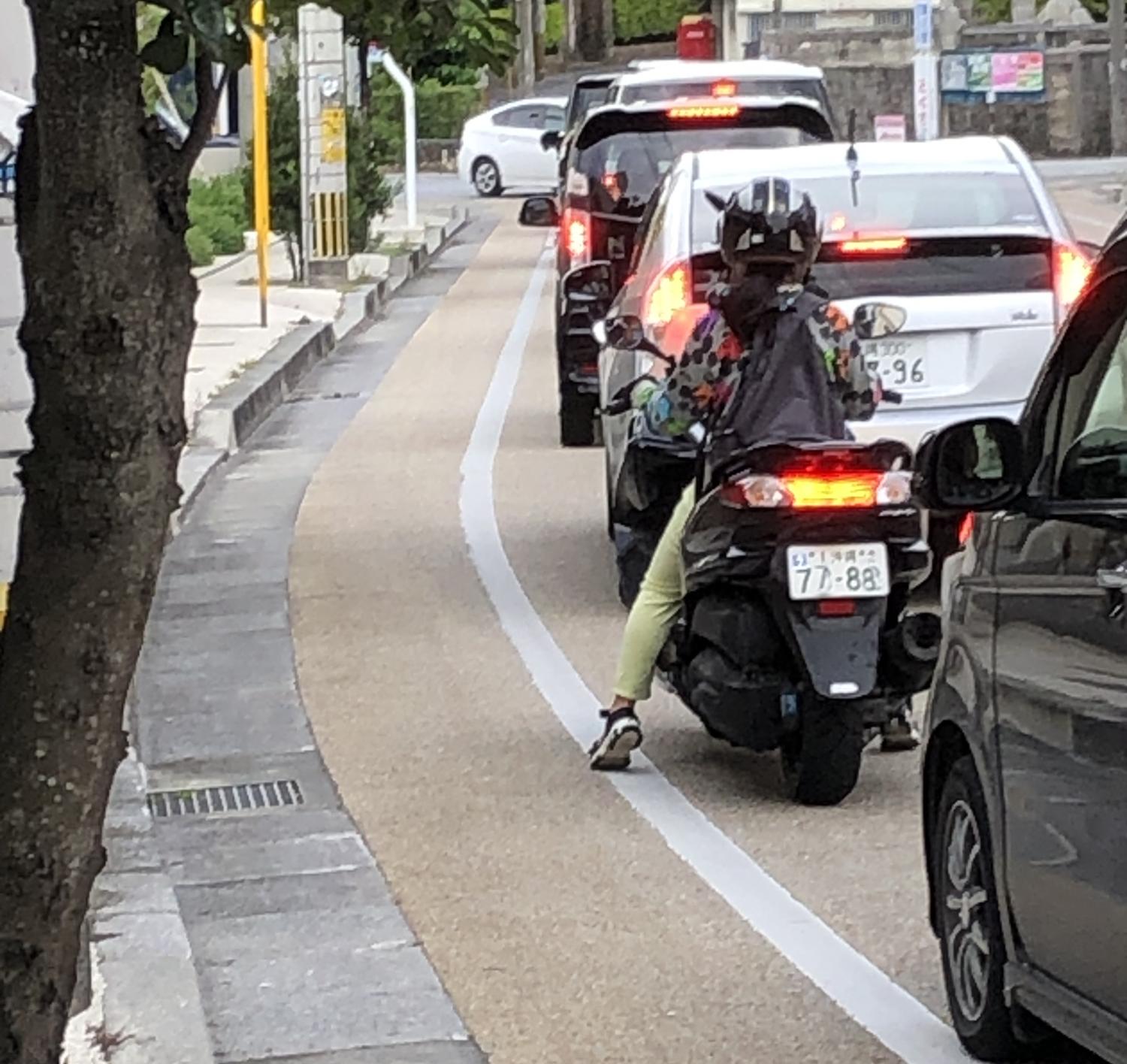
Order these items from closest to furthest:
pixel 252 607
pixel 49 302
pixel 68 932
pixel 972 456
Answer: pixel 49 302, pixel 68 932, pixel 972 456, pixel 252 607

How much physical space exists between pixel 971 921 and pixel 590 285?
31.8 feet

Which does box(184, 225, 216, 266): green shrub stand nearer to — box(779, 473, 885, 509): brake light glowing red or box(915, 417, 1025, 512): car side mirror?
box(779, 473, 885, 509): brake light glowing red

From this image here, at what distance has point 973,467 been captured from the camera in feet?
17.8

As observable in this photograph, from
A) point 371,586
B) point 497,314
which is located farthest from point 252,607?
point 497,314

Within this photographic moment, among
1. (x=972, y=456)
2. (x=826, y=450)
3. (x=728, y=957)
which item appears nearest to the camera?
(x=972, y=456)

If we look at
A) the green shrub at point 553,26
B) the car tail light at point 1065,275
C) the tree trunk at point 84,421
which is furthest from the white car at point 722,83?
the green shrub at point 553,26

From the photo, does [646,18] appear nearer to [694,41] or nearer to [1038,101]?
[1038,101]

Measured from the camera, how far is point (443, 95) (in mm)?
70750

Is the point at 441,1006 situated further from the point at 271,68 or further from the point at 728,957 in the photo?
the point at 271,68

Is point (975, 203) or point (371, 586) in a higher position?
point (975, 203)

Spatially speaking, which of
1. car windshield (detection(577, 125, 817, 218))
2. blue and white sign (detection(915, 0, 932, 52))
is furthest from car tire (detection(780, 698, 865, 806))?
blue and white sign (detection(915, 0, 932, 52))

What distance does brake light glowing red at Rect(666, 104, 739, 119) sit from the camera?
1570cm

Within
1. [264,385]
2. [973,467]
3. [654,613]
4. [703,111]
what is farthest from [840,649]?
[264,385]

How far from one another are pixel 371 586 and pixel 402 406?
7.46 m
